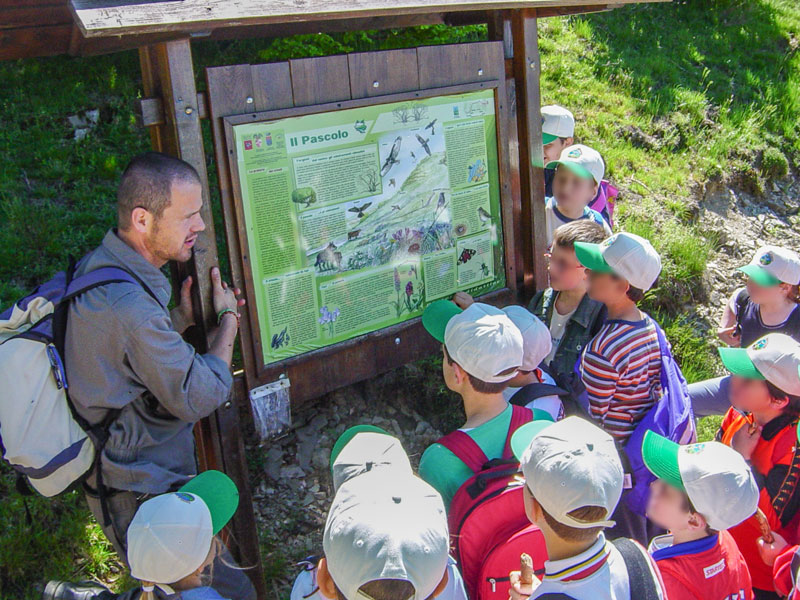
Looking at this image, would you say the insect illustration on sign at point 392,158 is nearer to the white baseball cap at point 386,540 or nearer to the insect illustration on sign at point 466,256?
the insect illustration on sign at point 466,256

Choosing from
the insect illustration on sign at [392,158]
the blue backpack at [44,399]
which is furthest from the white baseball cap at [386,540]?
the insect illustration on sign at [392,158]

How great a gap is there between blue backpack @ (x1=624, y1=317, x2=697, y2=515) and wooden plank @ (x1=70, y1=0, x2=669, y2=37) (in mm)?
1983

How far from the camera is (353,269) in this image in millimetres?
3822

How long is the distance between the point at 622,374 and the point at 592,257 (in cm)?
60

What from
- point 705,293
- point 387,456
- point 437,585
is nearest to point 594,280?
point 387,456

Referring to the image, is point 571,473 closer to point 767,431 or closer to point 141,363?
point 141,363

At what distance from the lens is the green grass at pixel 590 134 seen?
415cm

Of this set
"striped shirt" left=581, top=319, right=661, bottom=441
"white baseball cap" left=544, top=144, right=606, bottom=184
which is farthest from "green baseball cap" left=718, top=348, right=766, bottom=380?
"white baseball cap" left=544, top=144, right=606, bottom=184

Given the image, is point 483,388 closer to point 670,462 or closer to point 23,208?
point 670,462

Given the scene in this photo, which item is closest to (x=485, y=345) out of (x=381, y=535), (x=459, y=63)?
(x=381, y=535)

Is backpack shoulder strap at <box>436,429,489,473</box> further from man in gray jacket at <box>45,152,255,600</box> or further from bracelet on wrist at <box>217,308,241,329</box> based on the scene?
bracelet on wrist at <box>217,308,241,329</box>

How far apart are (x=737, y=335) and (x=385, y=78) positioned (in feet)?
9.64

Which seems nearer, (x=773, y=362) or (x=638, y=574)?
(x=638, y=574)

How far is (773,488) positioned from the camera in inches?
125
